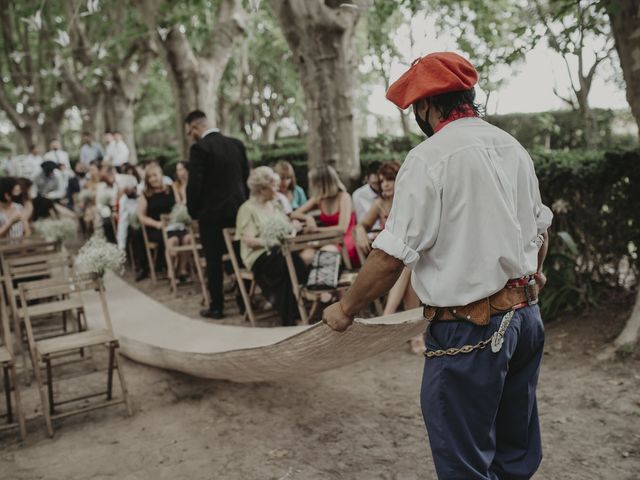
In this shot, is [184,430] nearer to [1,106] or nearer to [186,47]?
[186,47]

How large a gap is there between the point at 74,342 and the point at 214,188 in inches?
101

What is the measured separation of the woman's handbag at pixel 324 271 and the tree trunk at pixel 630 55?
2340 millimetres

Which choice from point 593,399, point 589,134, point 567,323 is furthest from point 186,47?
Answer: point 593,399

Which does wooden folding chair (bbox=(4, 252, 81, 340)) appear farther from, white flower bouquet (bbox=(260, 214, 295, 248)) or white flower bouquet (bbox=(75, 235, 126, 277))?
white flower bouquet (bbox=(260, 214, 295, 248))

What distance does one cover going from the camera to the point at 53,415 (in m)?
4.55

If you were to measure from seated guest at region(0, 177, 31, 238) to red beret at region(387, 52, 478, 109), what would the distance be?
255 inches

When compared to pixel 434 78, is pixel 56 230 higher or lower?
lower

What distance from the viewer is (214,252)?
6.96 metres

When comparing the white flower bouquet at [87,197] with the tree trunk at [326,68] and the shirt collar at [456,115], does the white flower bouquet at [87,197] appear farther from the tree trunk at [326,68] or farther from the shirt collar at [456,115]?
the shirt collar at [456,115]

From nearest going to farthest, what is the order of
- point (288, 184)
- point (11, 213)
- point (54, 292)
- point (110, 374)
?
1. point (110, 374)
2. point (54, 292)
3. point (11, 213)
4. point (288, 184)

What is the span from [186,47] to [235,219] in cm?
442

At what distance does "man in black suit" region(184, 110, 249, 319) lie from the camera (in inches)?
262

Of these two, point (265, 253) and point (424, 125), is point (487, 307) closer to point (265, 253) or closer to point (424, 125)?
point (424, 125)

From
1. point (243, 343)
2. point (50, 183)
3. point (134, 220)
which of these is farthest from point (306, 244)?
point (50, 183)
